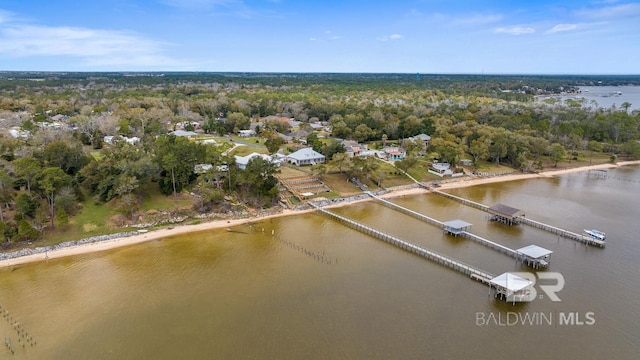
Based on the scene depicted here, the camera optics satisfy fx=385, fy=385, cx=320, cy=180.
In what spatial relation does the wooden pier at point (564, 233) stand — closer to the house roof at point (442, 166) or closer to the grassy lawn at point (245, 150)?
the house roof at point (442, 166)

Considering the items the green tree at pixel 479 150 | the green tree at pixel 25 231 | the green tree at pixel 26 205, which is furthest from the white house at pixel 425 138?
the green tree at pixel 25 231

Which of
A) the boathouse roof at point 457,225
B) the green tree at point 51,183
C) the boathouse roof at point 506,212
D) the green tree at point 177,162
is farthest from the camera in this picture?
the green tree at point 177,162

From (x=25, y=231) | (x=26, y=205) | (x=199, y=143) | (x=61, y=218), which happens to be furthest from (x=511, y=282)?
(x=26, y=205)

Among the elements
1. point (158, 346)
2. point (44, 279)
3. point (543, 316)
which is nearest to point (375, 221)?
point (543, 316)

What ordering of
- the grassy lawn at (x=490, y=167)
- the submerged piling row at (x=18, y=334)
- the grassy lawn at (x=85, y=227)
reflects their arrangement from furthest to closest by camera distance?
the grassy lawn at (x=490, y=167), the grassy lawn at (x=85, y=227), the submerged piling row at (x=18, y=334)

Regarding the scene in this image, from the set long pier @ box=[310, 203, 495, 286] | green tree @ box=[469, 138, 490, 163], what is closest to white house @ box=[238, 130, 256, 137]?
long pier @ box=[310, 203, 495, 286]

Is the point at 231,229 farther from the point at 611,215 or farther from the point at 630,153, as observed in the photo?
the point at 630,153

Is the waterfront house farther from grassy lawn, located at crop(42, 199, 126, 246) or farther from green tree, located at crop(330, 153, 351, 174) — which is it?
grassy lawn, located at crop(42, 199, 126, 246)
